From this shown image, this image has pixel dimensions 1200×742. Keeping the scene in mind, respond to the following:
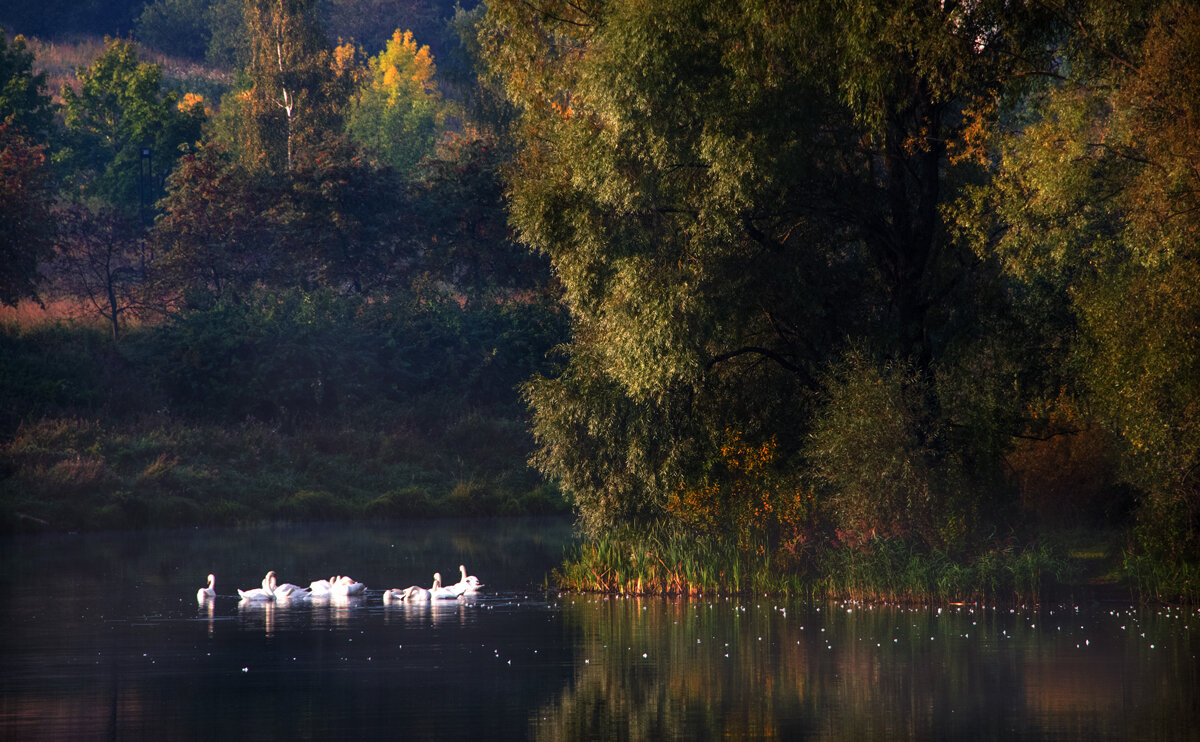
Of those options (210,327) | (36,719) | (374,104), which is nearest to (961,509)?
(36,719)

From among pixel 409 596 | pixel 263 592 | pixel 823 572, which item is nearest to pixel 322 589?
pixel 263 592

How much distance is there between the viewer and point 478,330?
219 feet

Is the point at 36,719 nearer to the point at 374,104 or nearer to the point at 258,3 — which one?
the point at 258,3

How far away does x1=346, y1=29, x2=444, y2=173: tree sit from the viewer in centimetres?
9419

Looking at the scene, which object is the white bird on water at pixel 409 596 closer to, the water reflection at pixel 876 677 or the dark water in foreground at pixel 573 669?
the dark water in foreground at pixel 573 669

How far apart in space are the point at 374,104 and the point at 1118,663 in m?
91.5

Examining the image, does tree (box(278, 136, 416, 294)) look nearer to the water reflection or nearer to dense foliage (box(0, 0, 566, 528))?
dense foliage (box(0, 0, 566, 528))

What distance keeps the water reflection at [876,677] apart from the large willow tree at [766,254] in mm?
3565

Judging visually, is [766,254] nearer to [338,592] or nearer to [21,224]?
[338,592]

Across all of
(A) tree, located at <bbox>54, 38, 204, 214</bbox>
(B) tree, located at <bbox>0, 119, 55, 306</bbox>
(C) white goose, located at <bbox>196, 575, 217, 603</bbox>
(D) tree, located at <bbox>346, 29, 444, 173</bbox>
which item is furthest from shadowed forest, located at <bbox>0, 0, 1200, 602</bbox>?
(D) tree, located at <bbox>346, 29, 444, 173</bbox>

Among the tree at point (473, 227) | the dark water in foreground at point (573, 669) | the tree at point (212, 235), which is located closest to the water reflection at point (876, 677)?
the dark water in foreground at point (573, 669)

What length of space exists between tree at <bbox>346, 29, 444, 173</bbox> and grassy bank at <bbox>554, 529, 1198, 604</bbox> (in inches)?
2051

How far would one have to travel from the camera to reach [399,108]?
344 feet

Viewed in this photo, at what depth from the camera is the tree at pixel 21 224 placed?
53.3m
